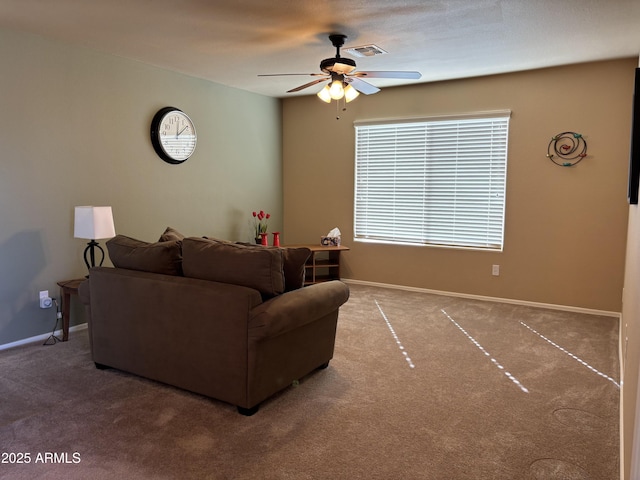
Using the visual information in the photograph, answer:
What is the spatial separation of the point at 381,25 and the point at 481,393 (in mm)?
2627

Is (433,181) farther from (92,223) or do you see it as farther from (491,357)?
(92,223)

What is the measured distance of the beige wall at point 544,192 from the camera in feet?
15.0

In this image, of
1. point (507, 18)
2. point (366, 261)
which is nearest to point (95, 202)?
point (366, 261)

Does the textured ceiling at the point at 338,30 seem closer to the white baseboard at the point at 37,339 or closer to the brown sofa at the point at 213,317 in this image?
the brown sofa at the point at 213,317

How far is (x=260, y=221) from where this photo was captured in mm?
6266

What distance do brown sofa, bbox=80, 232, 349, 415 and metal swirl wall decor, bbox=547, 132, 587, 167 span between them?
2993 millimetres

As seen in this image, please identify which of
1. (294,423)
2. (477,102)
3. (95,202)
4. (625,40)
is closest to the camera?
(294,423)

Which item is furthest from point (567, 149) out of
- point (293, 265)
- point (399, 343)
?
point (293, 265)

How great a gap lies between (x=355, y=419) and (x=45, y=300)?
2.84m

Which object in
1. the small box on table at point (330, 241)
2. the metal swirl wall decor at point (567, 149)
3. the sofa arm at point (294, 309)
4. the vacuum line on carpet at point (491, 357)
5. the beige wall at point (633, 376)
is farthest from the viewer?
the small box on table at point (330, 241)

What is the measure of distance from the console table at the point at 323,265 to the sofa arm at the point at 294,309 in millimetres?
2691

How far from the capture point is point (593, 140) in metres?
4.65

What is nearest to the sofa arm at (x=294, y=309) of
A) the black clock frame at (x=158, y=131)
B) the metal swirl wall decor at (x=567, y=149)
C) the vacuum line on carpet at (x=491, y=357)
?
the vacuum line on carpet at (x=491, y=357)

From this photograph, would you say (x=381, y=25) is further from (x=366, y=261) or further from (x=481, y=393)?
(x=366, y=261)
